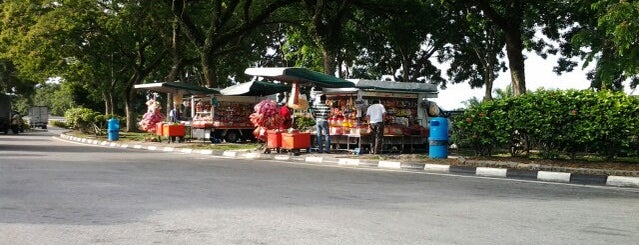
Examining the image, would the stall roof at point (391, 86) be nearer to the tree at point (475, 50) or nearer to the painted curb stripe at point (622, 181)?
the tree at point (475, 50)

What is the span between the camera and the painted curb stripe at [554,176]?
1144 centimetres

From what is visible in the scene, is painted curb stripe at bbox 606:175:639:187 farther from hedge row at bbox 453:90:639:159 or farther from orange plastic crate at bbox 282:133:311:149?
orange plastic crate at bbox 282:133:311:149

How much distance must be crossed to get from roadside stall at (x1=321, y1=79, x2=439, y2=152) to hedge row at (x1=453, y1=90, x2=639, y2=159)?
3617mm

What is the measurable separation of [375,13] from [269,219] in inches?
873

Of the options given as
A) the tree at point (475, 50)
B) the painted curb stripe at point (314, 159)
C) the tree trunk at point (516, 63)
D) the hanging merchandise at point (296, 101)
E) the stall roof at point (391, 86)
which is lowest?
the painted curb stripe at point (314, 159)

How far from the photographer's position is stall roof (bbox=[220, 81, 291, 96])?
970 inches

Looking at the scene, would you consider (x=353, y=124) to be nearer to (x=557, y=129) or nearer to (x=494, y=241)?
(x=557, y=129)

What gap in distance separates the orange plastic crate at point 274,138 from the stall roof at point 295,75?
153 centimetres

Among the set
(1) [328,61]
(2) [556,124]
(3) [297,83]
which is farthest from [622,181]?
(1) [328,61]

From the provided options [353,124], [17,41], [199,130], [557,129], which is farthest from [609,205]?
[17,41]

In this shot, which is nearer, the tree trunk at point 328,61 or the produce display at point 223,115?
the tree trunk at point 328,61

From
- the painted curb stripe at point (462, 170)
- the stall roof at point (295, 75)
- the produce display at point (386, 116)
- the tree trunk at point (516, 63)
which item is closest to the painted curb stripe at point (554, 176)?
the painted curb stripe at point (462, 170)

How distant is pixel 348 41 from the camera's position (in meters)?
29.9

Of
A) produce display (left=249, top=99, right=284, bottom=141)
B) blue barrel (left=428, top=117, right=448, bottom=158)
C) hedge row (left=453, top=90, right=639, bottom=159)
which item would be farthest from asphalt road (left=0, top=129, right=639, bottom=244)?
produce display (left=249, top=99, right=284, bottom=141)
